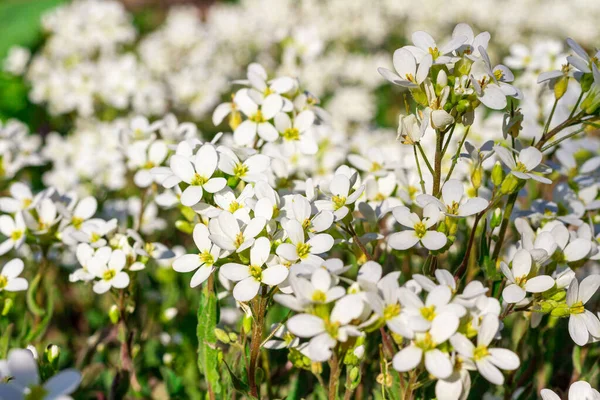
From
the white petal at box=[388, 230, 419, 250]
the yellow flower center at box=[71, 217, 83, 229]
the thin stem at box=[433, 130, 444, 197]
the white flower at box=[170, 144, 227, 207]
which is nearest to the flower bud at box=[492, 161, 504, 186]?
the thin stem at box=[433, 130, 444, 197]

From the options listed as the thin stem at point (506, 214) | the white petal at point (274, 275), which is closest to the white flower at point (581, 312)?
the thin stem at point (506, 214)

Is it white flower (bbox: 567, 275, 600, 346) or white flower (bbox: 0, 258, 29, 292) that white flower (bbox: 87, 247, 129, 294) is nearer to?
white flower (bbox: 0, 258, 29, 292)

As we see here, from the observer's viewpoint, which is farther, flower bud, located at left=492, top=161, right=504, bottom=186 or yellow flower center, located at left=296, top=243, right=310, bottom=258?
flower bud, located at left=492, top=161, right=504, bottom=186

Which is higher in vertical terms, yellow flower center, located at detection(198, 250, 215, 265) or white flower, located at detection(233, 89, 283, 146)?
white flower, located at detection(233, 89, 283, 146)

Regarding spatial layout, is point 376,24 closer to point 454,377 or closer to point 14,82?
point 14,82

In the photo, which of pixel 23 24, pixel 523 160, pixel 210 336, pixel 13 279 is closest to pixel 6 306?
pixel 13 279

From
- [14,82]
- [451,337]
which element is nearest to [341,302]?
[451,337]
